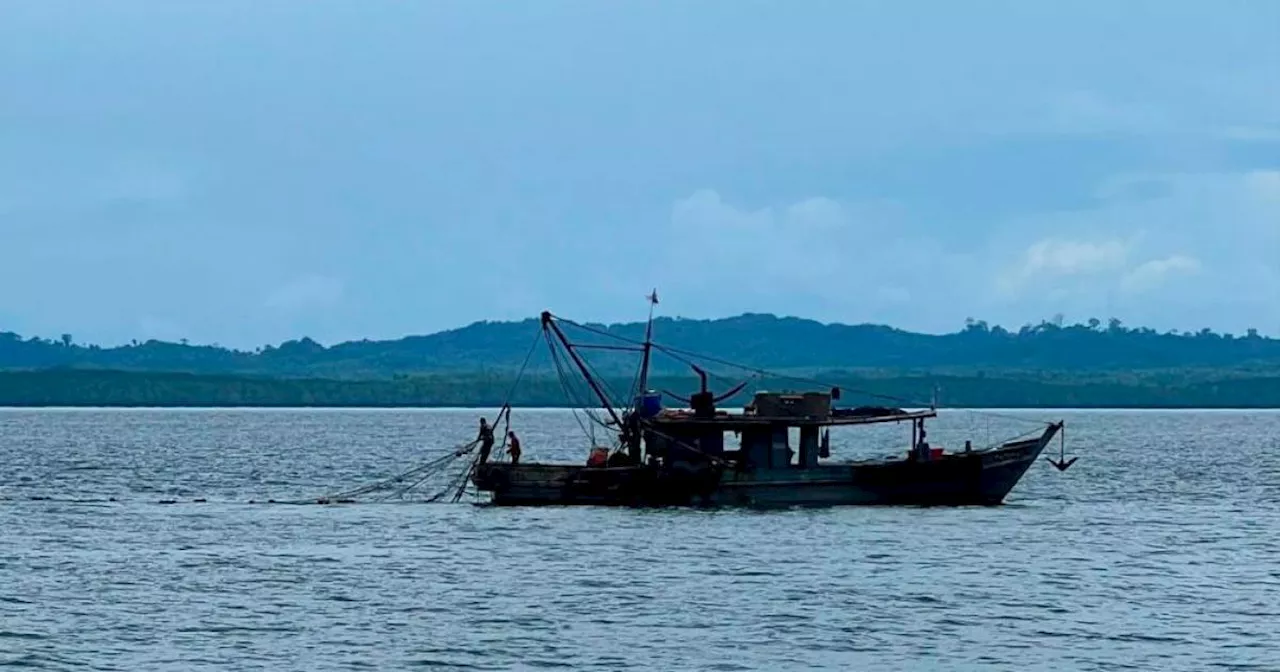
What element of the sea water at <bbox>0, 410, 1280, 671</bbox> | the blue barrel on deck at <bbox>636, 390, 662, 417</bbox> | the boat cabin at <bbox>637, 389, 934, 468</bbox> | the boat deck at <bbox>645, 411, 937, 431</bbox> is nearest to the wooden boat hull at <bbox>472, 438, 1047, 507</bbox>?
the boat cabin at <bbox>637, 389, 934, 468</bbox>

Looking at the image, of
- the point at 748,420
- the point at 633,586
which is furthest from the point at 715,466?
the point at 633,586

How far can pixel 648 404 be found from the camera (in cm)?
8019

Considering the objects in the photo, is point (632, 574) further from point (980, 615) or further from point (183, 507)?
point (183, 507)

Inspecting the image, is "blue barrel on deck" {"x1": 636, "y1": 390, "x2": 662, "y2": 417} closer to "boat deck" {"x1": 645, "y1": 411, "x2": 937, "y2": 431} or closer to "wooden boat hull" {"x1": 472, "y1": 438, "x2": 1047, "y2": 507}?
"boat deck" {"x1": 645, "y1": 411, "x2": 937, "y2": 431}

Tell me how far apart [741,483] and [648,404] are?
4.67m

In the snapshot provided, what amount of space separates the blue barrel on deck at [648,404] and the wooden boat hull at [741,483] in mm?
2180

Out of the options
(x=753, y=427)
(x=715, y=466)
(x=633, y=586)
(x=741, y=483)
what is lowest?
(x=633, y=586)

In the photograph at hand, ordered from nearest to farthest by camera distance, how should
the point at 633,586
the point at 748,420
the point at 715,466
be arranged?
the point at 633,586
the point at 748,420
the point at 715,466

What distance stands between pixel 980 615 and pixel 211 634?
19631 millimetres

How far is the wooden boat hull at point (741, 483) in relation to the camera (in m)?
80.2

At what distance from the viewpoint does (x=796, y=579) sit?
61.2 m

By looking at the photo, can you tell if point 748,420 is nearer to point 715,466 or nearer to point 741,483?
point 715,466

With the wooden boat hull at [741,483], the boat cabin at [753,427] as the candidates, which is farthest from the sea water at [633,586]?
the boat cabin at [753,427]

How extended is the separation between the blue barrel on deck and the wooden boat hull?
7.15 feet
